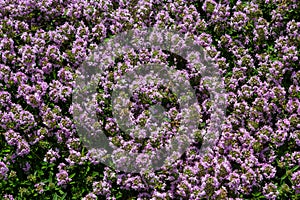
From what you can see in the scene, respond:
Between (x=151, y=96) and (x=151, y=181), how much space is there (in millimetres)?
1593

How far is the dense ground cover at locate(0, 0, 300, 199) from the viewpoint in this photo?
351 inches

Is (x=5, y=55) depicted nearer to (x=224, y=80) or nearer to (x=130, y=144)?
(x=130, y=144)

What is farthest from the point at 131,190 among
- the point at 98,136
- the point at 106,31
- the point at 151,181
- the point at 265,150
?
the point at 106,31

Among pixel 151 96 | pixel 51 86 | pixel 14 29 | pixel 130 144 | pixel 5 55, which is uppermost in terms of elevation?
pixel 14 29

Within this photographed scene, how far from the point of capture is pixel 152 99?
962 centimetres

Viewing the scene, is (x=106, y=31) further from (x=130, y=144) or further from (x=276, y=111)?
(x=276, y=111)

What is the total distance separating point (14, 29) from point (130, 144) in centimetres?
362

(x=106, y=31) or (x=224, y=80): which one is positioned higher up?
(x=106, y=31)

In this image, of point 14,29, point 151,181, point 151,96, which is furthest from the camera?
point 14,29

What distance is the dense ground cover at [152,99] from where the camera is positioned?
891 centimetres

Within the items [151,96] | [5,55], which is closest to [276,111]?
[151,96]

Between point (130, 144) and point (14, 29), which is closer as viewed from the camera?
point (130, 144)

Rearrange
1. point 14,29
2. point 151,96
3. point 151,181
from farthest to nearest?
point 14,29, point 151,96, point 151,181

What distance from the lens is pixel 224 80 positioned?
386 inches
